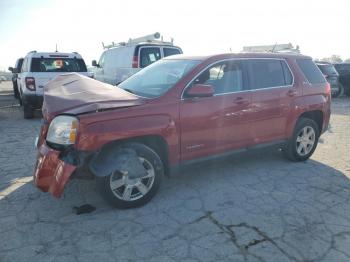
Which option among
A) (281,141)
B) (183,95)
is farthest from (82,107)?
(281,141)

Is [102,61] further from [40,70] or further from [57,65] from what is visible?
[40,70]

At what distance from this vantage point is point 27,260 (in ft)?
9.41

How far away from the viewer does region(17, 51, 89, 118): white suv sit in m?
9.02

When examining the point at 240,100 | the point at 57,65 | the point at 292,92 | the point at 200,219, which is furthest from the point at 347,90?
the point at 200,219

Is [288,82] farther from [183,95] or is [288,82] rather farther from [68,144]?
[68,144]

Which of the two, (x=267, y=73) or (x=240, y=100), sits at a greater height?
(x=267, y=73)

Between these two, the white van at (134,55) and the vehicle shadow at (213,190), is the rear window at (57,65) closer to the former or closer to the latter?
the white van at (134,55)

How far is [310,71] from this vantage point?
5480 mm

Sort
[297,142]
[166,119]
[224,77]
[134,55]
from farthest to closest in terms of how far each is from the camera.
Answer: [134,55] < [297,142] < [224,77] < [166,119]

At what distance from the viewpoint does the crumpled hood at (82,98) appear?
3510 mm

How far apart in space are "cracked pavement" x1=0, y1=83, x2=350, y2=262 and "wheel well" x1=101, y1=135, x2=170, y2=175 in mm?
493

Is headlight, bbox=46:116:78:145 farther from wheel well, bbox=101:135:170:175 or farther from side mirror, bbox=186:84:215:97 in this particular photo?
side mirror, bbox=186:84:215:97

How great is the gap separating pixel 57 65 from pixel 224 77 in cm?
668

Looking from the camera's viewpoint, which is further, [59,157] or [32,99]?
[32,99]
